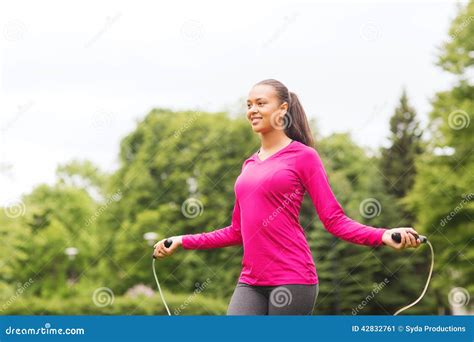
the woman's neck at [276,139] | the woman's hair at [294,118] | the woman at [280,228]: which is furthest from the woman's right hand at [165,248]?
the woman's hair at [294,118]

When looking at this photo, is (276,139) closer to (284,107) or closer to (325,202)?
Answer: (284,107)

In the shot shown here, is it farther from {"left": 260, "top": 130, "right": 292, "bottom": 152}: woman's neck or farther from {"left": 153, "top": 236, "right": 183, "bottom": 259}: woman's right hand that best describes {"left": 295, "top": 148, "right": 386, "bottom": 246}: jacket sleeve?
{"left": 153, "top": 236, "right": 183, "bottom": 259}: woman's right hand

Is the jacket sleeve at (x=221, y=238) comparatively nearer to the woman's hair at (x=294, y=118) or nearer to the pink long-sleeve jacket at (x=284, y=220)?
the pink long-sleeve jacket at (x=284, y=220)

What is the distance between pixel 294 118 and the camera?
369 centimetres

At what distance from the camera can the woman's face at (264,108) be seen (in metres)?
3.58

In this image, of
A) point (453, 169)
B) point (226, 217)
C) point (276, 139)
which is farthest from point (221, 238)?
point (226, 217)

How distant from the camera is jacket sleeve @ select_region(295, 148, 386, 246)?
342 centimetres

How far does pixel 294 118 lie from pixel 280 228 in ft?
1.91

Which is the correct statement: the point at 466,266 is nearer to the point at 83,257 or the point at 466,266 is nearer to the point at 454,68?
the point at 454,68

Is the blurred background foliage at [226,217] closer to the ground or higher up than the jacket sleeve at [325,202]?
closer to the ground

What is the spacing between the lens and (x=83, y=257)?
41.0 meters

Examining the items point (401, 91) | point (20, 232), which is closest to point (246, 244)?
point (20, 232)

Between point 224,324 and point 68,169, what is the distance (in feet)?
153

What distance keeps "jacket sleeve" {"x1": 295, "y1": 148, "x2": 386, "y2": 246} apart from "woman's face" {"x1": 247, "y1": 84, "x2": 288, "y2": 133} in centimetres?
23
